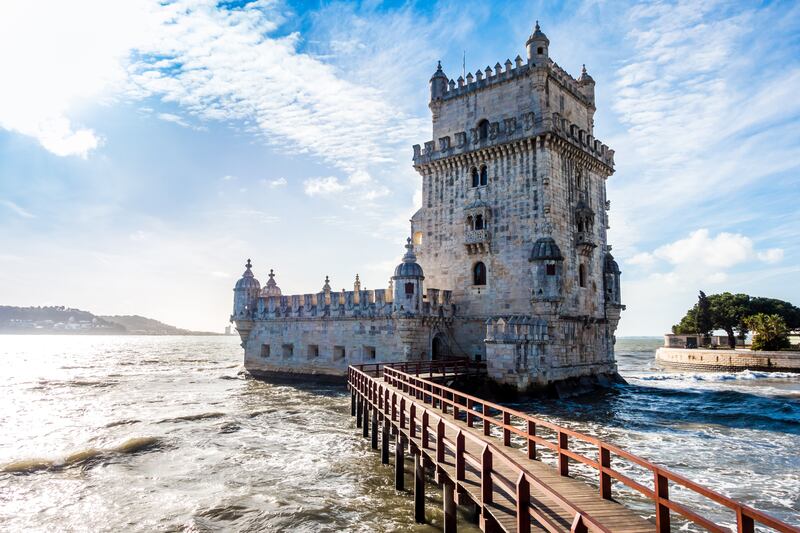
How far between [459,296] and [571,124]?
12489 millimetres

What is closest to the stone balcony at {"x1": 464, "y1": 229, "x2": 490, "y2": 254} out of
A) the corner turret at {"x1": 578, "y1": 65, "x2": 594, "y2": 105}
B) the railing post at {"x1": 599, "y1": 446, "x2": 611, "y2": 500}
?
the corner turret at {"x1": 578, "y1": 65, "x2": 594, "y2": 105}

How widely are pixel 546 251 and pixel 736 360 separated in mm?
37308

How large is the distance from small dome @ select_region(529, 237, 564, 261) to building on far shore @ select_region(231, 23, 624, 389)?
0.07m

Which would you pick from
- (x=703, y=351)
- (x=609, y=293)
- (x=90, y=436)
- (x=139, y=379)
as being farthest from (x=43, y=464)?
(x=703, y=351)

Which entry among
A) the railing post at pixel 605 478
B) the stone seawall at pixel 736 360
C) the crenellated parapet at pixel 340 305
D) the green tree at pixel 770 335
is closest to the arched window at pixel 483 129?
the crenellated parapet at pixel 340 305

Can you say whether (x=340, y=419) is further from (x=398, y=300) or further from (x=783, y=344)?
(x=783, y=344)

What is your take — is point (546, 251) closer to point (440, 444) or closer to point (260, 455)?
point (260, 455)

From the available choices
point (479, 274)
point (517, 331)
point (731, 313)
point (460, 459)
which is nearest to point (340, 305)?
point (479, 274)

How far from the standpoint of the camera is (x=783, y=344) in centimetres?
5366

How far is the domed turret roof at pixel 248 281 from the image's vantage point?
40.1m

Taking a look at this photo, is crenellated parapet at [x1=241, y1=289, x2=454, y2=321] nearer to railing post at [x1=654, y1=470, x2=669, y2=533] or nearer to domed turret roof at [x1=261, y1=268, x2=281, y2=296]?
domed turret roof at [x1=261, y1=268, x2=281, y2=296]

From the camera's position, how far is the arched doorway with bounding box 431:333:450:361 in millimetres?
31766

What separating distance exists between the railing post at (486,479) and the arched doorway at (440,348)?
2321 centimetres

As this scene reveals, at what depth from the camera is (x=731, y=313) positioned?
66438mm
